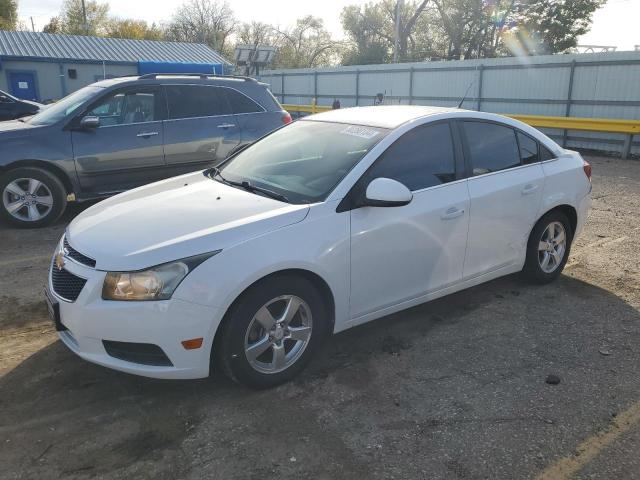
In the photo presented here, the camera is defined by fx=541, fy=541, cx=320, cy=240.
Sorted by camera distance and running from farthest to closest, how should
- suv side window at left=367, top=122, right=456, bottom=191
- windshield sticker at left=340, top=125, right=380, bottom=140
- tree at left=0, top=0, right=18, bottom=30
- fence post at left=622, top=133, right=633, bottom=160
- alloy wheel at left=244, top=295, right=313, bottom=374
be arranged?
tree at left=0, top=0, right=18, bottom=30 < fence post at left=622, top=133, right=633, bottom=160 < windshield sticker at left=340, top=125, right=380, bottom=140 < suv side window at left=367, top=122, right=456, bottom=191 < alloy wheel at left=244, top=295, right=313, bottom=374

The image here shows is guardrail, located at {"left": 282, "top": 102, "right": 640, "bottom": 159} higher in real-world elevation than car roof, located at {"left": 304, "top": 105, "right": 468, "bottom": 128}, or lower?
lower

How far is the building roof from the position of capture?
27.9 meters

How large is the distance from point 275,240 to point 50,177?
4654 millimetres

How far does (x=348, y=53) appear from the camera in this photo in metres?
Answer: 51.8

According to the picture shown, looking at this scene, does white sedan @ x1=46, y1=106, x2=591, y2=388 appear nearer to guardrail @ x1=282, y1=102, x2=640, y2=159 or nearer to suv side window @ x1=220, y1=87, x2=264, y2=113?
suv side window @ x1=220, y1=87, x2=264, y2=113

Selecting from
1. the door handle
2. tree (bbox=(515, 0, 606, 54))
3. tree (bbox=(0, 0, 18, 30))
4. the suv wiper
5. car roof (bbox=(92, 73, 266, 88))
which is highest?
tree (bbox=(0, 0, 18, 30))

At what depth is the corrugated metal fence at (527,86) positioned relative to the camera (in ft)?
48.5

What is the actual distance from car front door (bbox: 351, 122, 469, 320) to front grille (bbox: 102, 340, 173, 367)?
3.99ft

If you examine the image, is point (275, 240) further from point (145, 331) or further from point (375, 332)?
point (375, 332)

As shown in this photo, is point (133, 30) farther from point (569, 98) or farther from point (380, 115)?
point (380, 115)

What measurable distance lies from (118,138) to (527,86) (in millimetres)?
14348

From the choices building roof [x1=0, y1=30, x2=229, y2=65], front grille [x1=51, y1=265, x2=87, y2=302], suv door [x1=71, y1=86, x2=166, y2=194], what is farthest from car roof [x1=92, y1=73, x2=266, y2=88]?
building roof [x1=0, y1=30, x2=229, y2=65]

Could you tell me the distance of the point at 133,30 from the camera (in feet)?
194

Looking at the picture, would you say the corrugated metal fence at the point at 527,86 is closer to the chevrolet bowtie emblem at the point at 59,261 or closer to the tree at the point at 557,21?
the chevrolet bowtie emblem at the point at 59,261
